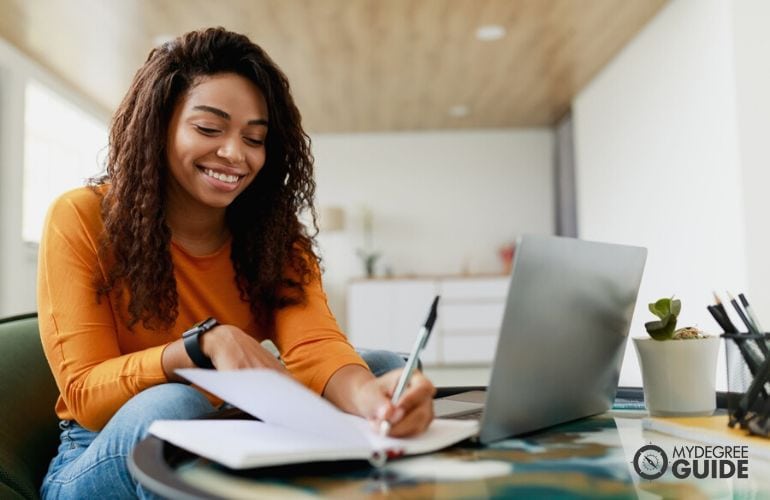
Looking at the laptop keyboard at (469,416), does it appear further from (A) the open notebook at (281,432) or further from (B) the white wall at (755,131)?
(B) the white wall at (755,131)

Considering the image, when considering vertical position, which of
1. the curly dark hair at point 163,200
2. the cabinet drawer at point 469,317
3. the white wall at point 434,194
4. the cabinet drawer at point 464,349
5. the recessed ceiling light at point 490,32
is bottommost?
the cabinet drawer at point 464,349

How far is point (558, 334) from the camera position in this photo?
2.50ft

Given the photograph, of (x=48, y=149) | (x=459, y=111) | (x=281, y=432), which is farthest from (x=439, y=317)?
(x=281, y=432)

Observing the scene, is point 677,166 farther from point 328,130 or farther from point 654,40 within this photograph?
point 328,130

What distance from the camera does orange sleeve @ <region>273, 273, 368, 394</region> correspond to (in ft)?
3.55

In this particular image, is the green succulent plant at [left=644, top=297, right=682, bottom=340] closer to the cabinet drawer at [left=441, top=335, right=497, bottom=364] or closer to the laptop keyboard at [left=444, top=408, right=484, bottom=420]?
the laptop keyboard at [left=444, top=408, right=484, bottom=420]

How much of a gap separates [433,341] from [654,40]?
343 cm

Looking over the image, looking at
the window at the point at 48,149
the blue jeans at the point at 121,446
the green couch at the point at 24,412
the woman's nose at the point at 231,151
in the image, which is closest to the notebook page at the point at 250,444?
the blue jeans at the point at 121,446

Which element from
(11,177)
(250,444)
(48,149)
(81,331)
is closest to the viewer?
(250,444)

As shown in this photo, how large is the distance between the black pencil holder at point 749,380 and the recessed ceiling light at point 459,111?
5.67 m

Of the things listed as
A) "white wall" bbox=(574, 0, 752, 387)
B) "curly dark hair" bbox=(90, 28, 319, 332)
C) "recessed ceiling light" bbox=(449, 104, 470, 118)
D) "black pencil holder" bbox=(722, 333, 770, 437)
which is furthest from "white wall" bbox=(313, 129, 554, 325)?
"black pencil holder" bbox=(722, 333, 770, 437)

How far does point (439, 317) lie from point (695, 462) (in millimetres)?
5978

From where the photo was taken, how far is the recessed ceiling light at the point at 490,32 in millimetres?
4371

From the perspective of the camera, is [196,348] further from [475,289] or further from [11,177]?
[475,289]
